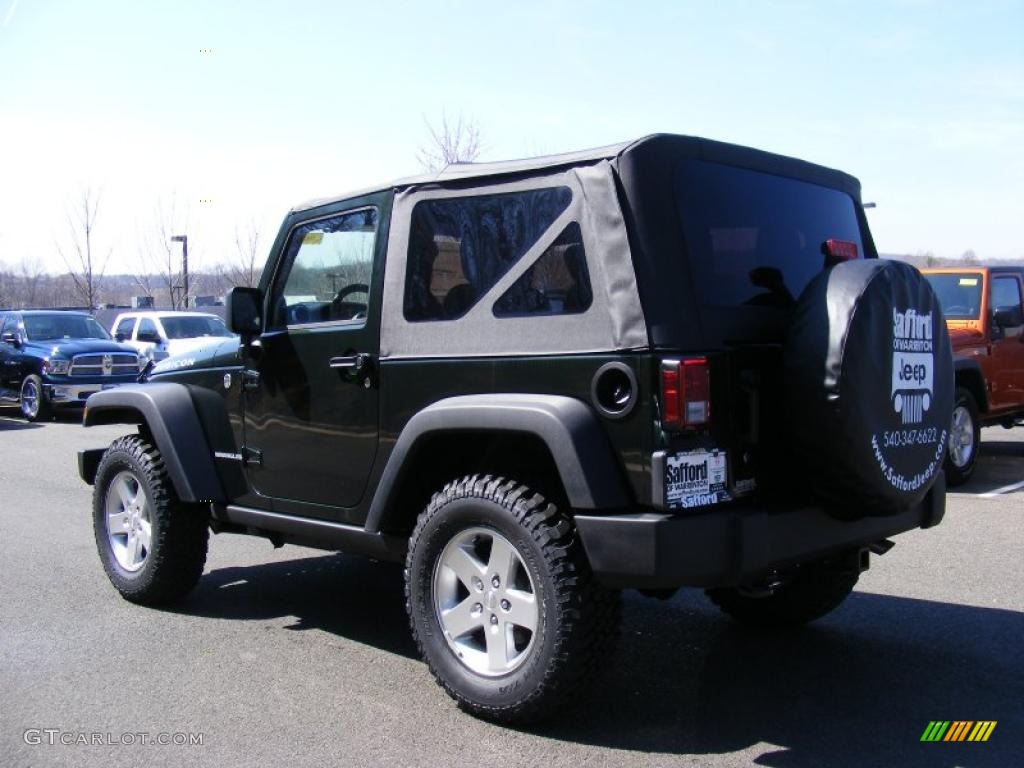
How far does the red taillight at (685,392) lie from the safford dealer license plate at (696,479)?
0.39 ft

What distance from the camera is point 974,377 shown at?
9.21 m

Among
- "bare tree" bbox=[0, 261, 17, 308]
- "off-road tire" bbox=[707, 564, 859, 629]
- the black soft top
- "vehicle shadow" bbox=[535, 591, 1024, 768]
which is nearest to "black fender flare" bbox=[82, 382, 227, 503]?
"vehicle shadow" bbox=[535, 591, 1024, 768]

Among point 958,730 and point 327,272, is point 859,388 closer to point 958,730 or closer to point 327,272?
point 958,730

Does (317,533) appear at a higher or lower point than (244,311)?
lower

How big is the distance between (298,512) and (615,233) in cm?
216

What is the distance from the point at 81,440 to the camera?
1444 cm

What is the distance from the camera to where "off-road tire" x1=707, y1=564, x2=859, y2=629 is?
187 inches

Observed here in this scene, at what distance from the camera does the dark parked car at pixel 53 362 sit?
17.7 metres

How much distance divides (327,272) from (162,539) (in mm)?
1729

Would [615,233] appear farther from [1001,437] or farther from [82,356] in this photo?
[82,356]

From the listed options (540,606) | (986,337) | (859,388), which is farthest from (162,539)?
(986,337)

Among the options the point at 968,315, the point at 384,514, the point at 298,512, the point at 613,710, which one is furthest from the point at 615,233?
the point at 968,315

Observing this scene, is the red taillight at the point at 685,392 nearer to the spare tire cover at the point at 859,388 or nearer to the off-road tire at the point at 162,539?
the spare tire cover at the point at 859,388

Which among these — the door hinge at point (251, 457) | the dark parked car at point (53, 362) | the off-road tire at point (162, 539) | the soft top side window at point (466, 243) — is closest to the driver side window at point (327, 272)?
the soft top side window at point (466, 243)
